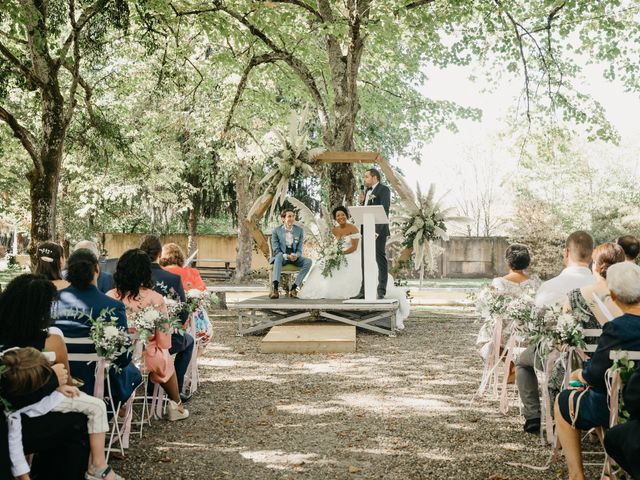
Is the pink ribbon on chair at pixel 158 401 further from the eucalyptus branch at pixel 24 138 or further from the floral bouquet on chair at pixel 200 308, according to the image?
the eucalyptus branch at pixel 24 138

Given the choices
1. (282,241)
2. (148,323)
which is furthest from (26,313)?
(282,241)

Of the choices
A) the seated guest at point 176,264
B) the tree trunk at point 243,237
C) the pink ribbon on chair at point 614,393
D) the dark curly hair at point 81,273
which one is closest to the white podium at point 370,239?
the seated guest at point 176,264

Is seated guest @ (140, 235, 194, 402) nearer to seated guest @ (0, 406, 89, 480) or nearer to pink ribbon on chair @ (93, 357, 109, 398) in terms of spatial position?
pink ribbon on chair @ (93, 357, 109, 398)

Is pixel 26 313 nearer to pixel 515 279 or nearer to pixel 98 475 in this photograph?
→ pixel 98 475

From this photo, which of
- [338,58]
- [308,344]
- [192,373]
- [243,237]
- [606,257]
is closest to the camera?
[606,257]

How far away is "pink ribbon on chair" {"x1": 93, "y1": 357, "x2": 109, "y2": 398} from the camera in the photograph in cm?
455

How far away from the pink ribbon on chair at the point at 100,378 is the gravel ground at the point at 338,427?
575 millimetres

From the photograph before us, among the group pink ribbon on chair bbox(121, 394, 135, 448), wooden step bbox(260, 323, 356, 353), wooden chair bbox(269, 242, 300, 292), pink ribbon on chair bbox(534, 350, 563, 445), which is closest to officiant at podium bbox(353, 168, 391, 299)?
wooden chair bbox(269, 242, 300, 292)

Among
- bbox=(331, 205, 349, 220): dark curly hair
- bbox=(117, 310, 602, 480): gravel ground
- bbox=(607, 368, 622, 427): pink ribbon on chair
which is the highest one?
bbox=(331, 205, 349, 220): dark curly hair

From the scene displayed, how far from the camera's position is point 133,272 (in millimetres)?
5613

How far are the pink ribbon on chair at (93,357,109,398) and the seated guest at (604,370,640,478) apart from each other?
10.3 ft

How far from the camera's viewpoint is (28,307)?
3773 millimetres

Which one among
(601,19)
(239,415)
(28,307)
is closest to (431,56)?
(601,19)

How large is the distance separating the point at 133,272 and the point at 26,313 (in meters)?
1.85
